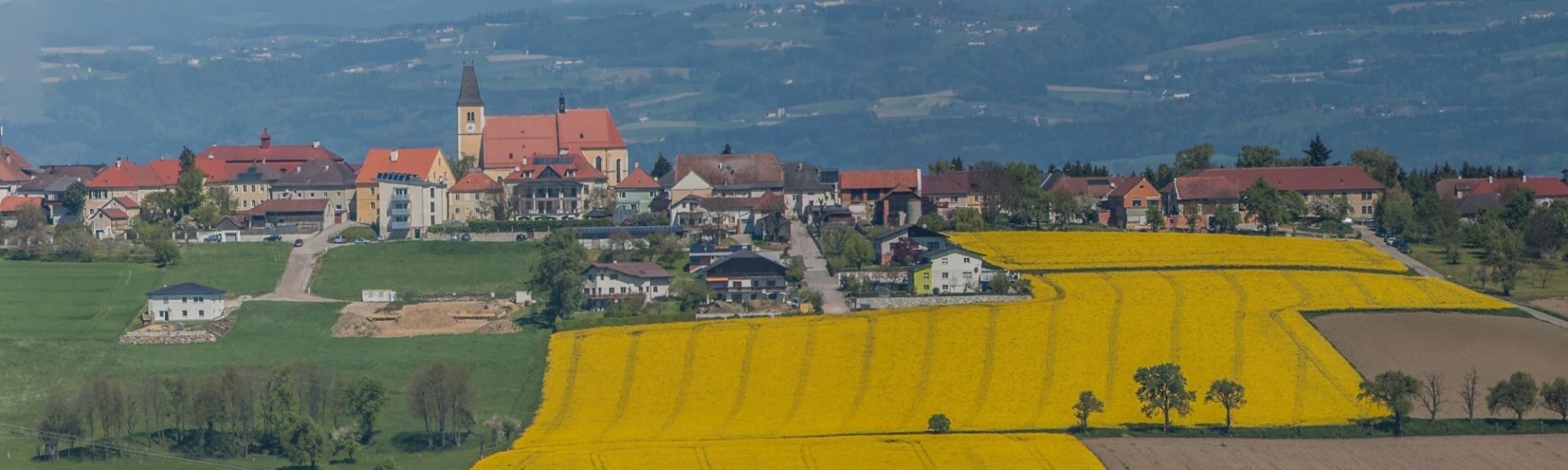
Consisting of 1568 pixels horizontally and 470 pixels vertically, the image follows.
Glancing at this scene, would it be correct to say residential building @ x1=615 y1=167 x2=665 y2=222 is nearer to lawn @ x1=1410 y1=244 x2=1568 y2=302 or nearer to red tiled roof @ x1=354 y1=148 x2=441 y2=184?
red tiled roof @ x1=354 y1=148 x2=441 y2=184

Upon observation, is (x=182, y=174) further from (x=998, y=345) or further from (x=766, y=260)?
(x=998, y=345)

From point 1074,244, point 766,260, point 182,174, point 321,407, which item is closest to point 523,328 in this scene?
point 766,260

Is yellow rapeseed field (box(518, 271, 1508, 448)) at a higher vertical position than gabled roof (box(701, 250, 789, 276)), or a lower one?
lower

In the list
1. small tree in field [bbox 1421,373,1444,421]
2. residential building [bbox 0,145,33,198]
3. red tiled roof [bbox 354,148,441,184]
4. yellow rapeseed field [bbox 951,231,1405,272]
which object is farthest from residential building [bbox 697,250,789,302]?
residential building [bbox 0,145,33,198]

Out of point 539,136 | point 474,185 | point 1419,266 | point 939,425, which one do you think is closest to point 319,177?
point 474,185

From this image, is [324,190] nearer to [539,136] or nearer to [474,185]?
[474,185]

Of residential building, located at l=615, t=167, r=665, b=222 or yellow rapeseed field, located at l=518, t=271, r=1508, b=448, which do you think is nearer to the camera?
yellow rapeseed field, located at l=518, t=271, r=1508, b=448
